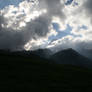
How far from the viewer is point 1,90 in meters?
29.7

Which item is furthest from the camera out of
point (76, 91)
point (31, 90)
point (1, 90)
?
point (76, 91)

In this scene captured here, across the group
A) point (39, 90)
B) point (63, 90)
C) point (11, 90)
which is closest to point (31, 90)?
point (39, 90)

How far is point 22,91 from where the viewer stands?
101 feet

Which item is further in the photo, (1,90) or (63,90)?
(63,90)

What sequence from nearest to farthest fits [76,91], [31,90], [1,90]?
[1,90]
[31,90]
[76,91]

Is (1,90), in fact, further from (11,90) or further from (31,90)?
(31,90)

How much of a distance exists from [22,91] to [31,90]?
7.84 feet

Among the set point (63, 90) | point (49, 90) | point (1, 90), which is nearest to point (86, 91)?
point (63, 90)

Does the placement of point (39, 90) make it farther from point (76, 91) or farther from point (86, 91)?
point (86, 91)

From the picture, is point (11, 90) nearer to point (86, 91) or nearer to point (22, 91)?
point (22, 91)

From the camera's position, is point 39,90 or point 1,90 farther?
point 39,90

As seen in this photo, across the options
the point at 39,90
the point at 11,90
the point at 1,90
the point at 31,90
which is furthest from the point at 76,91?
the point at 1,90

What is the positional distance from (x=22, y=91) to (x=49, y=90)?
7.46m

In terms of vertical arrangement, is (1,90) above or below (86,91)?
above
